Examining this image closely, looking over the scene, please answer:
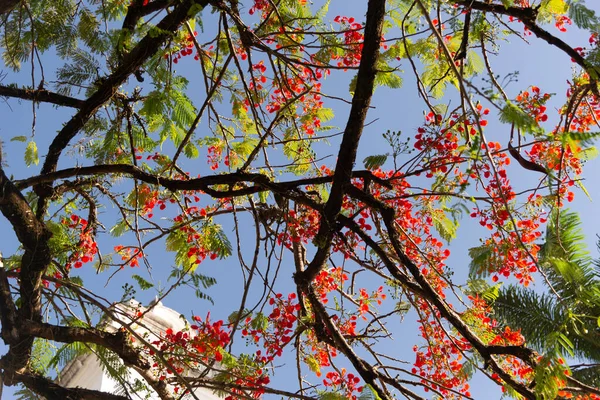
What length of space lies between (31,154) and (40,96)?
1465 millimetres

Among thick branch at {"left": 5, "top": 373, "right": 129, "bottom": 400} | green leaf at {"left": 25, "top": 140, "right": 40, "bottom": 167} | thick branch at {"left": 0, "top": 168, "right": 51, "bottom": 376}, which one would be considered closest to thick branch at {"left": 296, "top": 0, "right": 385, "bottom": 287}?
thick branch at {"left": 5, "top": 373, "right": 129, "bottom": 400}

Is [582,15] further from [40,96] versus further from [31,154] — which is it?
[31,154]

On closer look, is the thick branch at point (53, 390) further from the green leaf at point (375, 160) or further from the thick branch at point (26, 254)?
the green leaf at point (375, 160)

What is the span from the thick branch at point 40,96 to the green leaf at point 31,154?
133 centimetres

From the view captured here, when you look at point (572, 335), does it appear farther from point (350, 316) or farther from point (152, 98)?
point (152, 98)

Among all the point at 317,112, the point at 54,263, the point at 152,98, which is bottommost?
the point at 54,263

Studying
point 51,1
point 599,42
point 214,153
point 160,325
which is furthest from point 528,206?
point 160,325

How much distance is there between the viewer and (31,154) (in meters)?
5.07

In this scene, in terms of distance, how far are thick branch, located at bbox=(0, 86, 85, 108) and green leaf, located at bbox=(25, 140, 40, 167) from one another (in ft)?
4.37

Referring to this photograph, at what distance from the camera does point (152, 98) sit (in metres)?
3.73

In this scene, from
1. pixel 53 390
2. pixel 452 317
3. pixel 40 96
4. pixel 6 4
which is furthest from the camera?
pixel 40 96

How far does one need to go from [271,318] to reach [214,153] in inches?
80.1

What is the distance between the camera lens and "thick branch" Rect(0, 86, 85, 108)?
3771 millimetres

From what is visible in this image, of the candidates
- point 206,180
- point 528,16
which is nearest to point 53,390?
point 206,180
